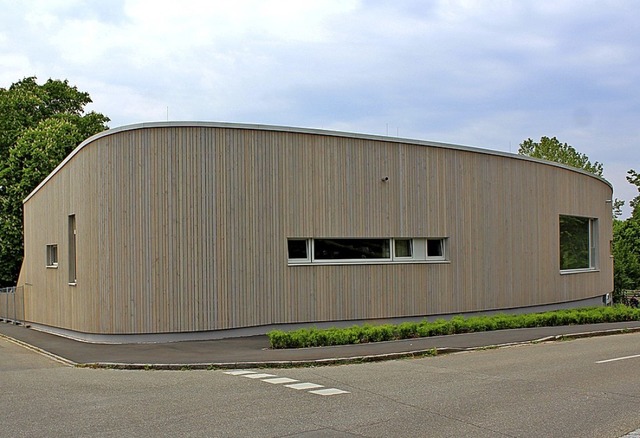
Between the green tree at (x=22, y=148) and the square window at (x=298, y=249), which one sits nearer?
the square window at (x=298, y=249)

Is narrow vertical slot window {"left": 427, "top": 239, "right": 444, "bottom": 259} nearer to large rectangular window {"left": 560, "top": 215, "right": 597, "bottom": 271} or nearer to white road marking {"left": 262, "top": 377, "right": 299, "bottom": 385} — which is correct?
large rectangular window {"left": 560, "top": 215, "right": 597, "bottom": 271}

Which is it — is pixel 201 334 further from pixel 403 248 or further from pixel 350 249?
pixel 403 248

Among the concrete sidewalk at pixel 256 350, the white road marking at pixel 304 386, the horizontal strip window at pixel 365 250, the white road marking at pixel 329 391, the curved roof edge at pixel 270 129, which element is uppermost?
the curved roof edge at pixel 270 129

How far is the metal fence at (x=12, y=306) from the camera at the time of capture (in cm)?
2858

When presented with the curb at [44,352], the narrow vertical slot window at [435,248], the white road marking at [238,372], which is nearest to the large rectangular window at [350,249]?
the narrow vertical slot window at [435,248]

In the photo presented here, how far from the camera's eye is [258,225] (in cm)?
1916

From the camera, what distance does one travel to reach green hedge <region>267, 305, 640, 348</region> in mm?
16078

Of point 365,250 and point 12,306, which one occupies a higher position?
point 365,250

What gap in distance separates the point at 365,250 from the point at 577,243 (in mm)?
12074

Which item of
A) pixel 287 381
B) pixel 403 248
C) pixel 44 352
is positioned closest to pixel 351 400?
pixel 287 381

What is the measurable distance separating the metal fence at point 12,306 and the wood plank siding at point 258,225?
4.40 meters

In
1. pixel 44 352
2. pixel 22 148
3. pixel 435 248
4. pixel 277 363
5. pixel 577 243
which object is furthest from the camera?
pixel 22 148

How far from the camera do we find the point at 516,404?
30.6ft

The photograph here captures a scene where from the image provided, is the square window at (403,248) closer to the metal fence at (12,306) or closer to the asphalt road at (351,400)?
the asphalt road at (351,400)
